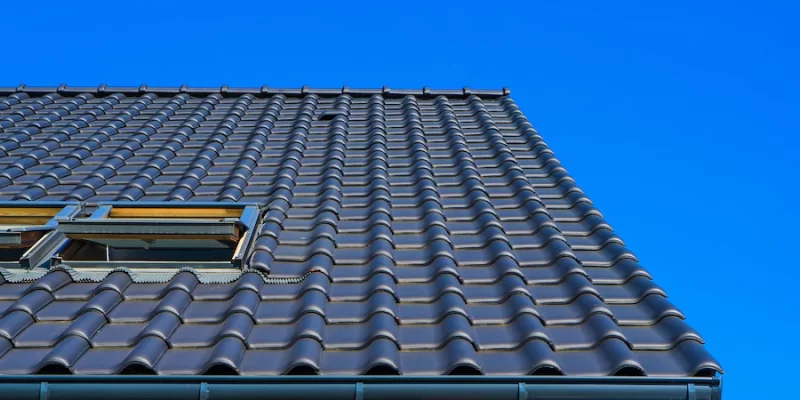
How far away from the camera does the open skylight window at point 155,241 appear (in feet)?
15.7

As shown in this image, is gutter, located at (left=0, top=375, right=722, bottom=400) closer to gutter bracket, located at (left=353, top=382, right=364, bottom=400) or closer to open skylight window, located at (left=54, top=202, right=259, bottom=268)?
gutter bracket, located at (left=353, top=382, right=364, bottom=400)

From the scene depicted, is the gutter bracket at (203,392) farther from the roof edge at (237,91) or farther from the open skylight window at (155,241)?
the roof edge at (237,91)

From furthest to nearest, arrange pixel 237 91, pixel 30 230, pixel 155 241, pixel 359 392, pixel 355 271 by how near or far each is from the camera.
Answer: pixel 237 91
pixel 155 241
pixel 30 230
pixel 355 271
pixel 359 392

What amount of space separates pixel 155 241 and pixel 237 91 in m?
5.21

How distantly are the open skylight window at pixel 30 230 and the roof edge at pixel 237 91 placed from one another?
15.4ft

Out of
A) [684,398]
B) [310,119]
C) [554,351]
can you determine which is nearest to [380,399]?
[554,351]

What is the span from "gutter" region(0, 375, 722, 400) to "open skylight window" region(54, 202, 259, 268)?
4.17ft

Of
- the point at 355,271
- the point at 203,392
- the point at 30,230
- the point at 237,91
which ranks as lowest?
the point at 203,392

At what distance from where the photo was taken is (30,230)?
501 cm

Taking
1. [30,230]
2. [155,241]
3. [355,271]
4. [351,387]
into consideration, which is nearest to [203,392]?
[351,387]

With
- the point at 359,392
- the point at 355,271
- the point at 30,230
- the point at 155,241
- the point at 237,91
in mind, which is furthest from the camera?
the point at 237,91

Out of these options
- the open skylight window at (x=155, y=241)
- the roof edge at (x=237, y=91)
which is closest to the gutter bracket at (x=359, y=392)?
the open skylight window at (x=155, y=241)

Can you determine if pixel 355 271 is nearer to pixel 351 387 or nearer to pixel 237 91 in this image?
pixel 351 387

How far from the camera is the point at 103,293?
4332 mm
